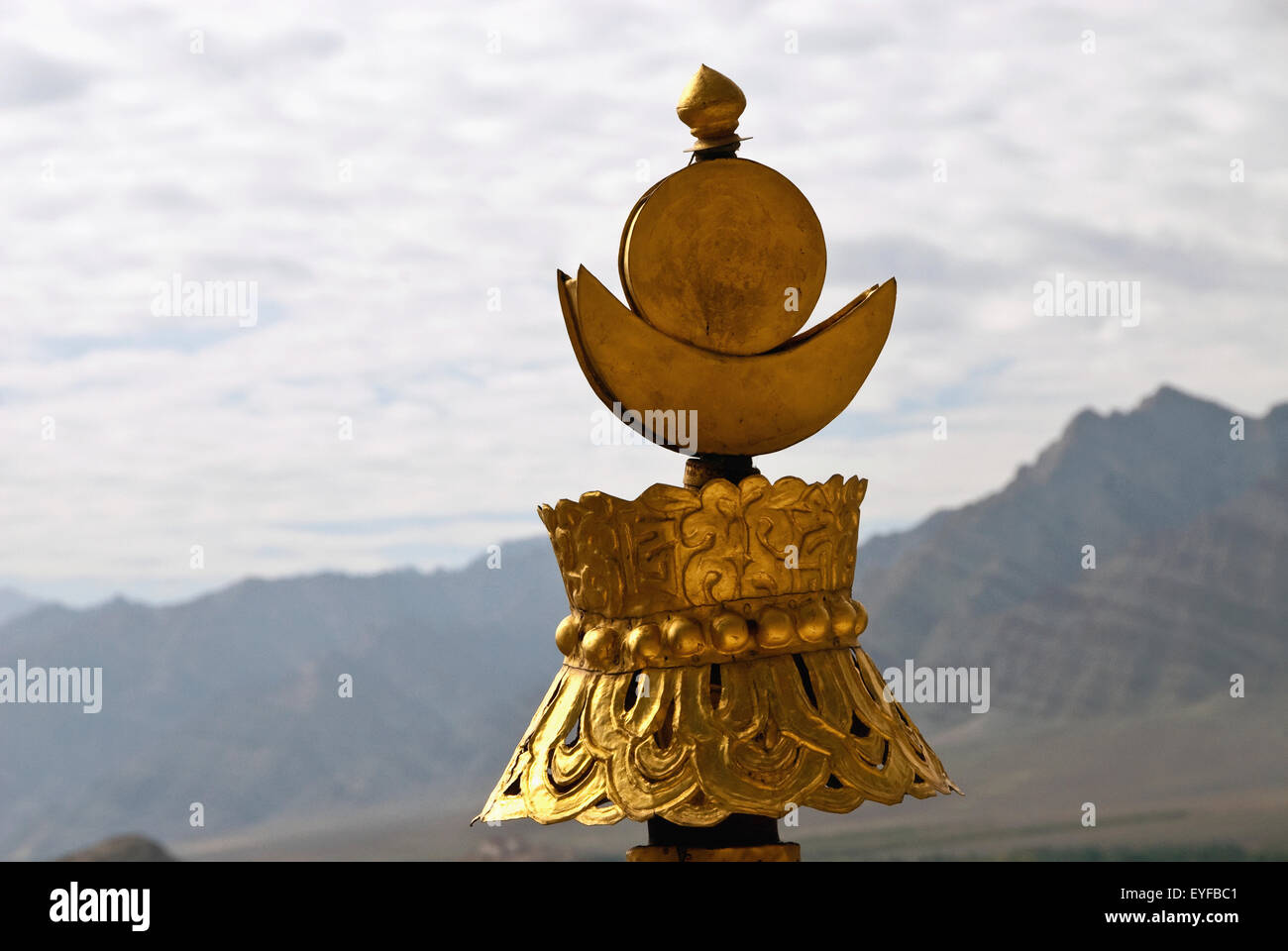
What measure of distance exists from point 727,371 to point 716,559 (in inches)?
17.4

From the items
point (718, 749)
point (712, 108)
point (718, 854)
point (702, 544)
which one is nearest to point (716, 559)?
point (702, 544)

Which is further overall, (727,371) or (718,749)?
(727,371)

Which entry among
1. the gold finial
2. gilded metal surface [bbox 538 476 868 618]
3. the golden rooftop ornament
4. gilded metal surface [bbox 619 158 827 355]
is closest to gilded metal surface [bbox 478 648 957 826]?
the golden rooftop ornament

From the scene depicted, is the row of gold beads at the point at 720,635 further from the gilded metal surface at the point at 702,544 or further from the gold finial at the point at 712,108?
the gold finial at the point at 712,108

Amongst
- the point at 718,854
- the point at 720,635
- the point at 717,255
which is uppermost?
the point at 717,255

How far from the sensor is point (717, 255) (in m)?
3.35

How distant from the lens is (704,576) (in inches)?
129

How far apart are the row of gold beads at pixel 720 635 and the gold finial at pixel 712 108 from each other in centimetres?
111

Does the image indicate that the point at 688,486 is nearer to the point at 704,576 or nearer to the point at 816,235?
the point at 704,576

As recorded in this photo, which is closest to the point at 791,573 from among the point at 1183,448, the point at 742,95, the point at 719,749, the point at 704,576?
the point at 704,576

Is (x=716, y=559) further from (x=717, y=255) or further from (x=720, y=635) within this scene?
(x=717, y=255)

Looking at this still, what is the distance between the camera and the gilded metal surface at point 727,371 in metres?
3.31

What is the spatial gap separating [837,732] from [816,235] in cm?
117

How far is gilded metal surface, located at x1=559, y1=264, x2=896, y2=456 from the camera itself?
3311 millimetres
